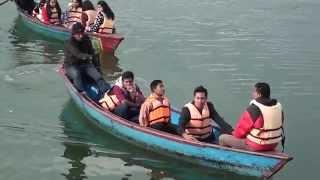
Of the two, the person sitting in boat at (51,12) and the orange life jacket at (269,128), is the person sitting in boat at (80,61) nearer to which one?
the orange life jacket at (269,128)

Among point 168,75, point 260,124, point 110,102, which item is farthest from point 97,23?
point 260,124

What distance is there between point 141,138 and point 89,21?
24.8ft

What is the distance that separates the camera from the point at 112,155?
32.8 ft

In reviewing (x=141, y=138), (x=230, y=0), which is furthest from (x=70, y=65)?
(x=230, y=0)

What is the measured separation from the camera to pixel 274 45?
1766cm

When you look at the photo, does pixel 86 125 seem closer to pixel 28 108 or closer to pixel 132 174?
pixel 28 108

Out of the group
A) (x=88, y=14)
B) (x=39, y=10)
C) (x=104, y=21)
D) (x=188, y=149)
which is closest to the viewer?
(x=188, y=149)

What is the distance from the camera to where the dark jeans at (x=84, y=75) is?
38.7 ft

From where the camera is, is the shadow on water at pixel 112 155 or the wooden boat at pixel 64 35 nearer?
the shadow on water at pixel 112 155

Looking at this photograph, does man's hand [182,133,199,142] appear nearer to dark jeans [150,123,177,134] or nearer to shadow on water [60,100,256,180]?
shadow on water [60,100,256,180]

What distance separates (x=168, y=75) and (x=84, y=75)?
2.87 meters

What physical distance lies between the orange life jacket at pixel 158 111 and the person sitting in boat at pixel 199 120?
57 centimetres

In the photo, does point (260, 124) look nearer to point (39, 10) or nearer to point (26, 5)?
point (39, 10)

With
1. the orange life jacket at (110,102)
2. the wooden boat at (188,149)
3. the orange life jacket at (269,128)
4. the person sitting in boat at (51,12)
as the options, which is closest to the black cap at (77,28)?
the wooden boat at (188,149)
